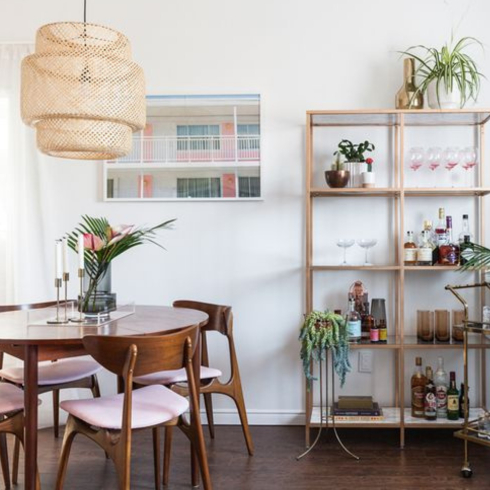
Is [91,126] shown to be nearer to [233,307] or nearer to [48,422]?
[233,307]

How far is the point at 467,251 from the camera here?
128 inches

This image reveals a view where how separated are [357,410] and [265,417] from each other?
0.63 meters

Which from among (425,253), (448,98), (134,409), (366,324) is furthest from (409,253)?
(134,409)

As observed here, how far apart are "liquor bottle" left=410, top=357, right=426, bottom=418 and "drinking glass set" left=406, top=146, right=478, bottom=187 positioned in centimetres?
112

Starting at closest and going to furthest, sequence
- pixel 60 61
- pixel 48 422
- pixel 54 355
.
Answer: pixel 54 355 < pixel 60 61 < pixel 48 422

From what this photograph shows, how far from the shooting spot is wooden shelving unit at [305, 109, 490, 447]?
323 cm

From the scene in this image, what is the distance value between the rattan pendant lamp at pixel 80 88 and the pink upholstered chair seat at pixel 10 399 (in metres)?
1.04

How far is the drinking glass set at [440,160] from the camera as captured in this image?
3369mm

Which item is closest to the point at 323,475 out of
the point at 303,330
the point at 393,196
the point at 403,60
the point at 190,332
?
the point at 303,330

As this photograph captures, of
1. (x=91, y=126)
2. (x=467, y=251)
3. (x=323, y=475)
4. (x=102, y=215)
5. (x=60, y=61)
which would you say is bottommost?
(x=323, y=475)

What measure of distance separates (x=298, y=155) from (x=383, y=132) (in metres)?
0.54

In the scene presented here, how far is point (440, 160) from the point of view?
11.3 feet

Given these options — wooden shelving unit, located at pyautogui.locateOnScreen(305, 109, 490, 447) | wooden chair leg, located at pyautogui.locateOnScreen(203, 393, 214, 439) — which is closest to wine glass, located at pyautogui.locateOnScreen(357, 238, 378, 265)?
wooden shelving unit, located at pyautogui.locateOnScreen(305, 109, 490, 447)

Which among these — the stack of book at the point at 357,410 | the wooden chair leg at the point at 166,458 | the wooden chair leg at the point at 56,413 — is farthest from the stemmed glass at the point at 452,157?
the wooden chair leg at the point at 56,413
